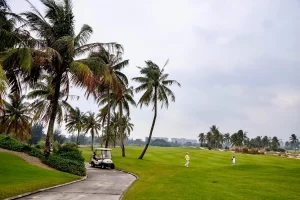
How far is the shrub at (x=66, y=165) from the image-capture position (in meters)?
24.9

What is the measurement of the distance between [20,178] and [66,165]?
7.52 metres

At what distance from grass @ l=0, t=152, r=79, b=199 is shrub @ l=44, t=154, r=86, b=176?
2372 mm

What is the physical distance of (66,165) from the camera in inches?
994

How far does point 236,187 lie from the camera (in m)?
19.3

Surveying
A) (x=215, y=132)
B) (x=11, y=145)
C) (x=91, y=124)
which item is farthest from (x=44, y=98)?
(x=215, y=132)

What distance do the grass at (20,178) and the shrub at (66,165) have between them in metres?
2.37

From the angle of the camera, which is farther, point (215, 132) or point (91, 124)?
point (215, 132)

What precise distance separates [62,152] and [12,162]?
22.2 feet

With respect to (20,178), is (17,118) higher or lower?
higher

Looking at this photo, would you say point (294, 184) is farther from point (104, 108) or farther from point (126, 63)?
Answer: point (104, 108)

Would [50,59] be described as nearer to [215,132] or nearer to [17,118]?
[17,118]

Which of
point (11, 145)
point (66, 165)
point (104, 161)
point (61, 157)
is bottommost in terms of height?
point (104, 161)

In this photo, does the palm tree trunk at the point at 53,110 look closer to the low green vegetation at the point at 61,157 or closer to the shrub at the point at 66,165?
the shrub at the point at 66,165

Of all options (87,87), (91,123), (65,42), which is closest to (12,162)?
(87,87)
